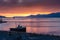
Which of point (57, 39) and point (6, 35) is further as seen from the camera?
point (6, 35)

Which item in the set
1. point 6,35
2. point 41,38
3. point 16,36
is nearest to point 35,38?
point 41,38

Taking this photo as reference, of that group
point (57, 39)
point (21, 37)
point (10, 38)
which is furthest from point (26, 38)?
point (57, 39)

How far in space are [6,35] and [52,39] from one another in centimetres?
173

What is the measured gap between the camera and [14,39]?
6184mm

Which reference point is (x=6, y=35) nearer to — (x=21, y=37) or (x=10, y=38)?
(x=10, y=38)

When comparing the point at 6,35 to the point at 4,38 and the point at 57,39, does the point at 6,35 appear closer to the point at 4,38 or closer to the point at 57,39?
the point at 4,38

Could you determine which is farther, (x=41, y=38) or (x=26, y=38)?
(x=41, y=38)

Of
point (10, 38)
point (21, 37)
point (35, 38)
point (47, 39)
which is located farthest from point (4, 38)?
point (47, 39)

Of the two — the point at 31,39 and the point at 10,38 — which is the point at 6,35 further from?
the point at 31,39

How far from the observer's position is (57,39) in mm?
6277

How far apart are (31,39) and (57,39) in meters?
0.92

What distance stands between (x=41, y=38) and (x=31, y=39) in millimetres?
530

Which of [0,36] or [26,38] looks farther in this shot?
[0,36]

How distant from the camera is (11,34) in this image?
658cm
